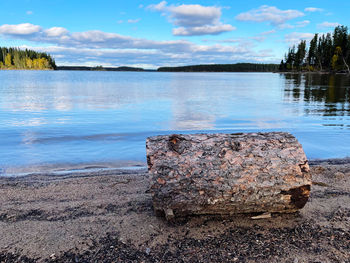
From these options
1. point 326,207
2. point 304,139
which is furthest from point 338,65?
point 326,207

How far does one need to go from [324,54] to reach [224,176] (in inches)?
5471

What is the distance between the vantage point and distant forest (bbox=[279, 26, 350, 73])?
102062mm

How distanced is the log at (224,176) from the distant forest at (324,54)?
374 ft

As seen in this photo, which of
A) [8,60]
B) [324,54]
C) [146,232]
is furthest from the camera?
[8,60]

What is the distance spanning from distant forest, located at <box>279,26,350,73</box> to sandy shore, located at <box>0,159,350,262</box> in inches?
4492

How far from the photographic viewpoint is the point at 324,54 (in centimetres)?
12138

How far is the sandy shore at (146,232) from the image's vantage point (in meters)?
3.05

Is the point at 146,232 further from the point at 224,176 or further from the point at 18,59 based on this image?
the point at 18,59

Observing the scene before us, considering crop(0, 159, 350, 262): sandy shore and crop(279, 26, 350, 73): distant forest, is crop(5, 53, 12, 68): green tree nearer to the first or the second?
crop(279, 26, 350, 73): distant forest

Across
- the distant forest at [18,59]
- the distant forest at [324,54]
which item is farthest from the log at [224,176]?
the distant forest at [18,59]

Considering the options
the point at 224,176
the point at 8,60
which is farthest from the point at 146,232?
the point at 8,60

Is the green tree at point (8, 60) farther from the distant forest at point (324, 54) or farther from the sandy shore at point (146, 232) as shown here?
the sandy shore at point (146, 232)

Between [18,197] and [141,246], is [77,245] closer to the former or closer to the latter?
[141,246]

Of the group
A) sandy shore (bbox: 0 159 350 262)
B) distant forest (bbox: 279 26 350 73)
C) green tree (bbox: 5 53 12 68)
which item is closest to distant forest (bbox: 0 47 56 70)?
green tree (bbox: 5 53 12 68)
